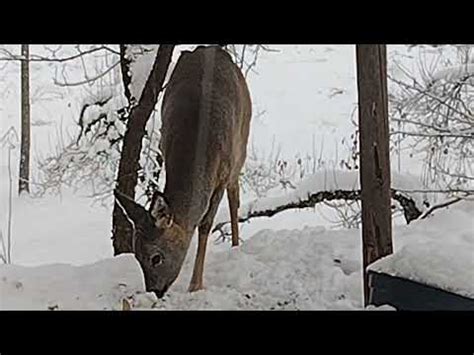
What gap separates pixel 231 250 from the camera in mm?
2635

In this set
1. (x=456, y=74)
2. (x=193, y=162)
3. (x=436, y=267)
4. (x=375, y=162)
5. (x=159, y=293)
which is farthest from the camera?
(x=456, y=74)

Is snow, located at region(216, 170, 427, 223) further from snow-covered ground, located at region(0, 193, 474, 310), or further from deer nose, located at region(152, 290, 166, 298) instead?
deer nose, located at region(152, 290, 166, 298)

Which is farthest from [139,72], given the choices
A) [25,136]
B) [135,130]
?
[25,136]

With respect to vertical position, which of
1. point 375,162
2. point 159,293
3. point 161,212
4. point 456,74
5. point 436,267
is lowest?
point 159,293

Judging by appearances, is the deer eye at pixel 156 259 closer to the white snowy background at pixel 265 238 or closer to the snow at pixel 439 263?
the white snowy background at pixel 265 238

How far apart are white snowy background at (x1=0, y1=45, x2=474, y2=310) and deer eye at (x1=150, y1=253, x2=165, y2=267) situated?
8 centimetres

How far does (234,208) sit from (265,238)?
0.26m

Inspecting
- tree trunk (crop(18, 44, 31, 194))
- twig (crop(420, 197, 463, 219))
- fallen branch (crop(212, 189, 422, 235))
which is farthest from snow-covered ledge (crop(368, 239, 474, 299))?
tree trunk (crop(18, 44, 31, 194))

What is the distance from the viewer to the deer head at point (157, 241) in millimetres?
2139

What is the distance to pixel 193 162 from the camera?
7.73 feet

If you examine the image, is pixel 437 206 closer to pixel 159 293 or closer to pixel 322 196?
pixel 322 196

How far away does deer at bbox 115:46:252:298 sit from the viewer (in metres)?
2.17
